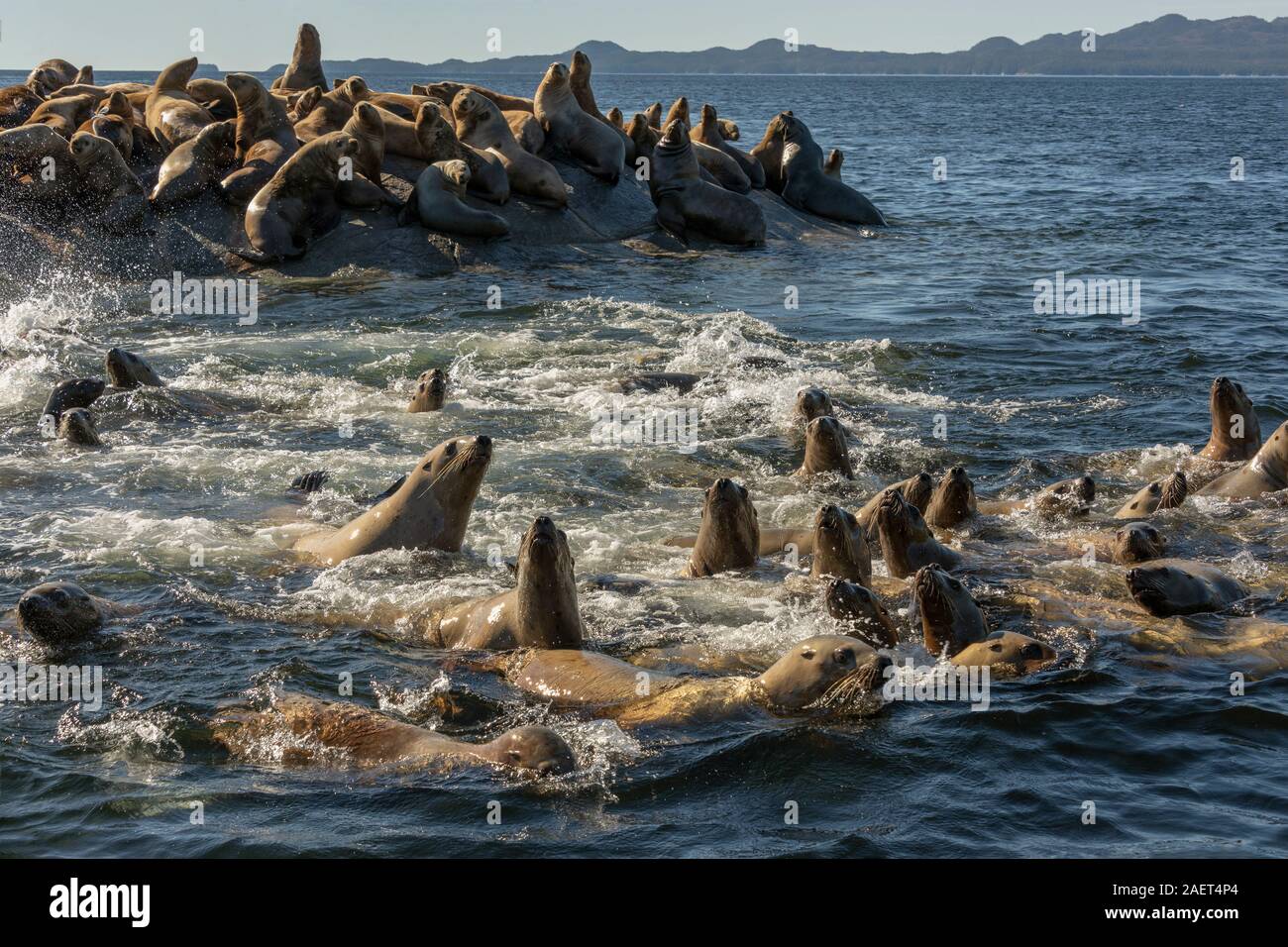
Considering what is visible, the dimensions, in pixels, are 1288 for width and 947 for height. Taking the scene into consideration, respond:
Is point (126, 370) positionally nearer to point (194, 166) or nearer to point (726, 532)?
point (194, 166)

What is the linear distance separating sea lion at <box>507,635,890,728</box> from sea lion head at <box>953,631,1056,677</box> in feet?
2.66

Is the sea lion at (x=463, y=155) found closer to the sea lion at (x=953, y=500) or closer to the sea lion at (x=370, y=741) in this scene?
the sea lion at (x=953, y=500)

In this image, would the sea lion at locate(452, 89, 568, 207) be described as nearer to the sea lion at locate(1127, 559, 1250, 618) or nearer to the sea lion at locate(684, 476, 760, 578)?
the sea lion at locate(684, 476, 760, 578)

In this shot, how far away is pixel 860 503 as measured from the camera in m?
11.3

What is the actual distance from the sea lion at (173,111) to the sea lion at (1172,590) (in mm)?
16452

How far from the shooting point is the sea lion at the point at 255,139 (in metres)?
20.1

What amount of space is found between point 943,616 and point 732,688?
1485mm

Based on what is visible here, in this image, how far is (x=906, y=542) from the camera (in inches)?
374

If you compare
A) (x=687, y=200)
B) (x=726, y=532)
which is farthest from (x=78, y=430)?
(x=687, y=200)

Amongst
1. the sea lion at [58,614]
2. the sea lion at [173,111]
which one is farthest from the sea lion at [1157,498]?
the sea lion at [173,111]

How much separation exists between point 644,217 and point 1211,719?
17.1 meters

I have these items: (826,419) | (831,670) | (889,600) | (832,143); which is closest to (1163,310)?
(826,419)
